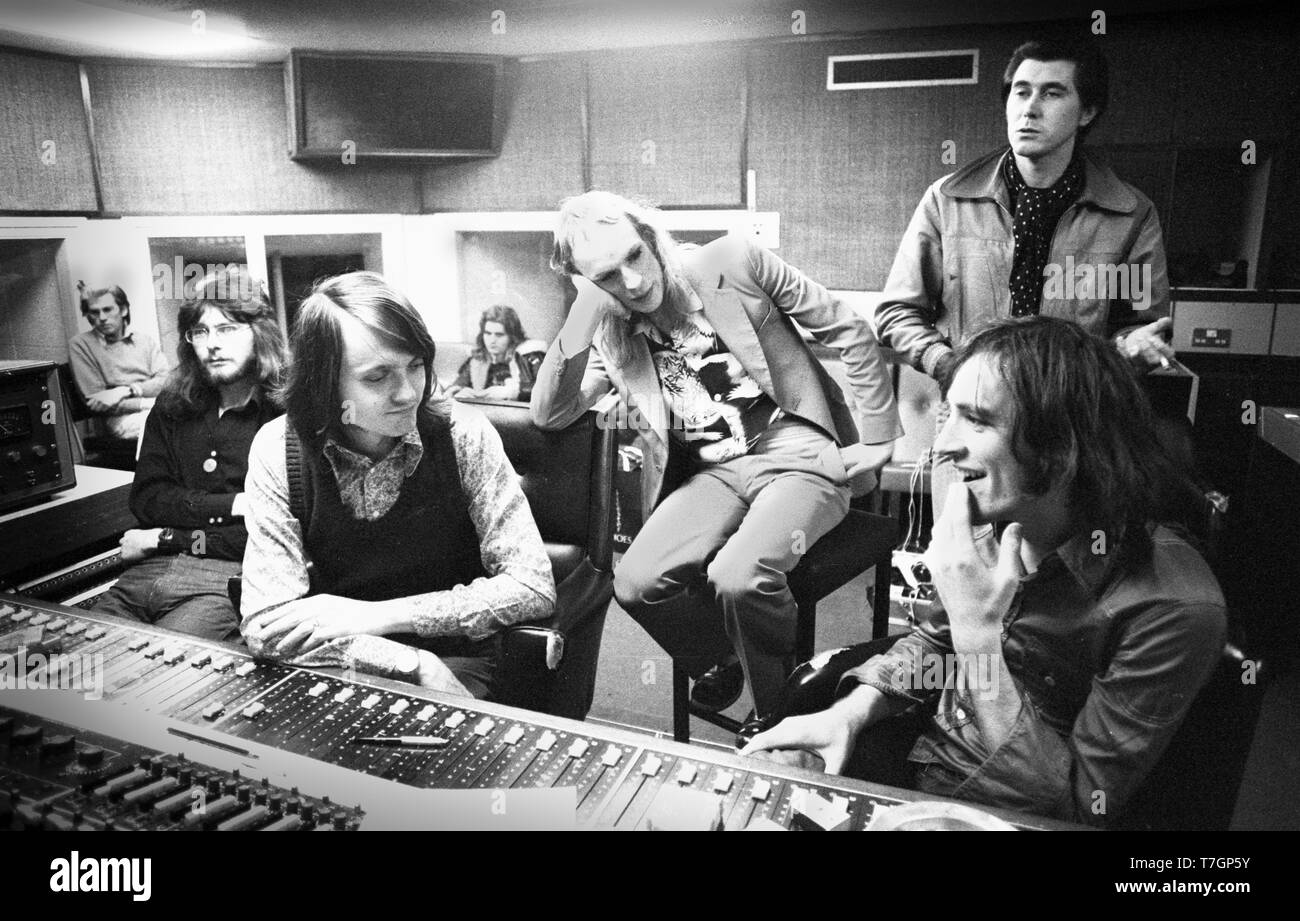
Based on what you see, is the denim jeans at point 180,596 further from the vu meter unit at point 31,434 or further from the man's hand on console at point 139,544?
the vu meter unit at point 31,434

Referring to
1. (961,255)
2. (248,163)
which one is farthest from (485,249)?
(961,255)

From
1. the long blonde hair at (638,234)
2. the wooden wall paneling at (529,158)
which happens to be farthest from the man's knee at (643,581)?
the wooden wall paneling at (529,158)

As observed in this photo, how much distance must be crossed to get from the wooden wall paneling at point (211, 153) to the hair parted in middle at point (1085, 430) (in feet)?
4.50

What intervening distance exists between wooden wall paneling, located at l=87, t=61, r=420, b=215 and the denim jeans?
2.51 ft

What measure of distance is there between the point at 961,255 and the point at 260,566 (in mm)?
1330

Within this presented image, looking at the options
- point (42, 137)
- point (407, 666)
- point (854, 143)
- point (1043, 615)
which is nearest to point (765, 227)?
point (854, 143)

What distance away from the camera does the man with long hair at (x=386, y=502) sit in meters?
1.52

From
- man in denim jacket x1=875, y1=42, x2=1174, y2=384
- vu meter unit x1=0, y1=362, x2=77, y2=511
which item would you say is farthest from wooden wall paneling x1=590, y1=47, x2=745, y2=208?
vu meter unit x1=0, y1=362, x2=77, y2=511

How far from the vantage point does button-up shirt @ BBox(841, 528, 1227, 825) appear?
102 centimetres

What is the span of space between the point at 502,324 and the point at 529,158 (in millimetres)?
361

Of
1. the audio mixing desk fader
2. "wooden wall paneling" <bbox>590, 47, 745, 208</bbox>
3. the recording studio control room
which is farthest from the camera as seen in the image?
"wooden wall paneling" <bbox>590, 47, 745, 208</bbox>

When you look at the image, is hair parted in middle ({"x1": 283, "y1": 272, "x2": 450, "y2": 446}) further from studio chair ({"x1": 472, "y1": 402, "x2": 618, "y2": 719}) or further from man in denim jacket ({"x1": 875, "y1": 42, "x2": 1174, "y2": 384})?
man in denim jacket ({"x1": 875, "y1": 42, "x2": 1174, "y2": 384})

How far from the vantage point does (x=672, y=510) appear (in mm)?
1886
